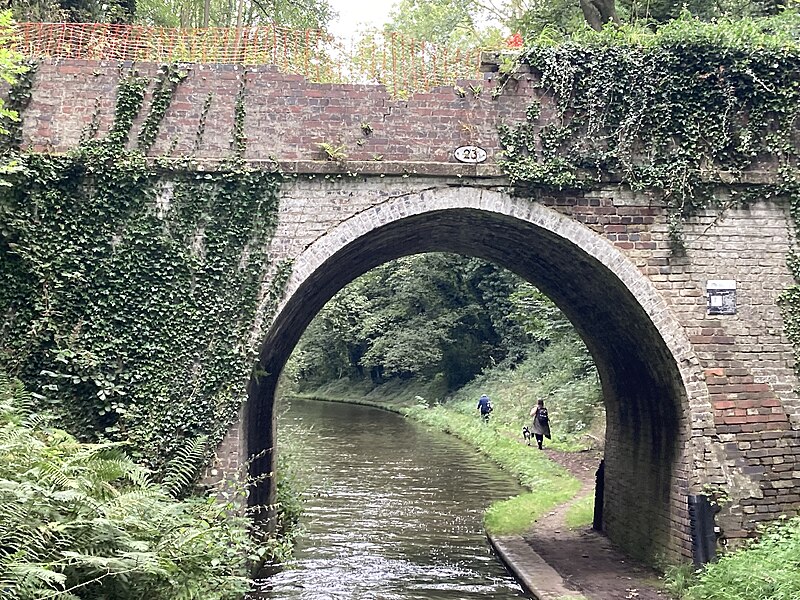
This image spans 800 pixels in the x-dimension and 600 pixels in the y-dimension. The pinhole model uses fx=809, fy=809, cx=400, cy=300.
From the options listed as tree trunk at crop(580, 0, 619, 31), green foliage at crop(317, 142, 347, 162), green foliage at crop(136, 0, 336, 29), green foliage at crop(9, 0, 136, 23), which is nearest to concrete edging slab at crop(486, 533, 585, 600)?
green foliage at crop(317, 142, 347, 162)

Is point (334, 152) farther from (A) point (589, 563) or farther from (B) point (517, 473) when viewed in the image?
(B) point (517, 473)

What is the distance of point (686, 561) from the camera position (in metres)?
9.41

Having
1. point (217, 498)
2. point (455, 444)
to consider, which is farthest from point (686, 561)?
point (455, 444)

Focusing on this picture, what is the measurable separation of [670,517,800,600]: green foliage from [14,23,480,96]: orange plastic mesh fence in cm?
634

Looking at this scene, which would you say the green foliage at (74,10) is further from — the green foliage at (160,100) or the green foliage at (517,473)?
the green foliage at (517,473)

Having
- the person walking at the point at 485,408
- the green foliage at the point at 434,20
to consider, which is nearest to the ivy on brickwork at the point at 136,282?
the person walking at the point at 485,408

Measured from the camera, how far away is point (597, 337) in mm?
12445

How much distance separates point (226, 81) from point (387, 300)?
3156cm

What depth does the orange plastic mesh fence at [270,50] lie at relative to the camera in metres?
9.83

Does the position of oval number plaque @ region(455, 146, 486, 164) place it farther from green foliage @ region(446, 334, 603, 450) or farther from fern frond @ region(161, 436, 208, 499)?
green foliage @ region(446, 334, 603, 450)

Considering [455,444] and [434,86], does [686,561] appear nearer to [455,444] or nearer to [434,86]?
[434,86]

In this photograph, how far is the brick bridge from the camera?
31.0 ft

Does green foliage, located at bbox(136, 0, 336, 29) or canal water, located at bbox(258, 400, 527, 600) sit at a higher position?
green foliage, located at bbox(136, 0, 336, 29)

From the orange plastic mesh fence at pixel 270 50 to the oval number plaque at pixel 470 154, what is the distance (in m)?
0.93
